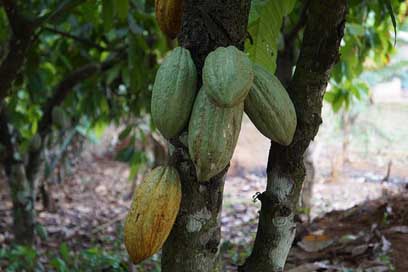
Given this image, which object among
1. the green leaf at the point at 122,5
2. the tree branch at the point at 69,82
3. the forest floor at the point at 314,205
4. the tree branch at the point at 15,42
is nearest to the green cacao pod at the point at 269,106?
the forest floor at the point at 314,205

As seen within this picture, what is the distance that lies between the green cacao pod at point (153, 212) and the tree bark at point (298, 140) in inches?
8.0

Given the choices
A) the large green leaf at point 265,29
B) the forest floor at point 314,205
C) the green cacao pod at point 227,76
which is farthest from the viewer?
the forest floor at point 314,205

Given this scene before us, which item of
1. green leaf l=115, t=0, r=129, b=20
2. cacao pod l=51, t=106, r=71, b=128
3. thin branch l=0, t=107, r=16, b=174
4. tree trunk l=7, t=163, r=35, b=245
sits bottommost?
tree trunk l=7, t=163, r=35, b=245

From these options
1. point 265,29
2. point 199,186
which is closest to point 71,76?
point 265,29

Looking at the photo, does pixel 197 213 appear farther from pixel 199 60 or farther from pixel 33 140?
pixel 33 140

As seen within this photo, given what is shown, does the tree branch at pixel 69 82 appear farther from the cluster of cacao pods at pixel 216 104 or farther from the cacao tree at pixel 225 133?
the cluster of cacao pods at pixel 216 104

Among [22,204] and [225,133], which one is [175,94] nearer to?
[225,133]

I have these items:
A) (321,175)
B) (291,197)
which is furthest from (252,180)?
(291,197)

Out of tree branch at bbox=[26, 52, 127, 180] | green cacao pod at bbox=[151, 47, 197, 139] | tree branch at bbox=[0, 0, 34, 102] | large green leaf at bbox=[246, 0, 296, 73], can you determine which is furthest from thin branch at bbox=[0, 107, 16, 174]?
green cacao pod at bbox=[151, 47, 197, 139]

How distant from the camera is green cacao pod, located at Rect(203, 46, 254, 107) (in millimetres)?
745

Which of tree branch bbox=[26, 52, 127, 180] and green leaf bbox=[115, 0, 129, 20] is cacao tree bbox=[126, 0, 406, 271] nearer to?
green leaf bbox=[115, 0, 129, 20]

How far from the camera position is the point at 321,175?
6.92 meters

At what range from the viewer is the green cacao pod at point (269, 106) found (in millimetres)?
815

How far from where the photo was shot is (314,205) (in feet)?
16.6
